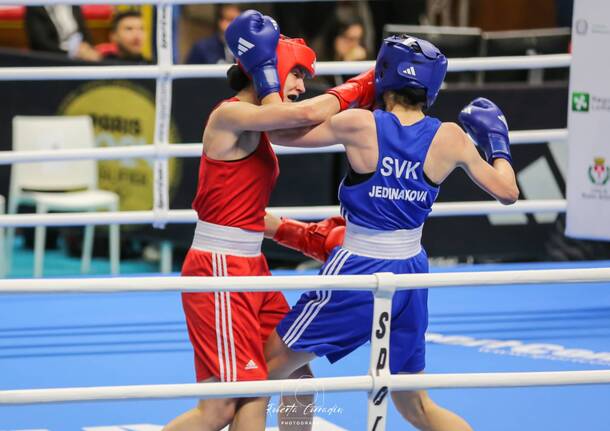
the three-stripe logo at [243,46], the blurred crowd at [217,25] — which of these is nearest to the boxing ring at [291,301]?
the three-stripe logo at [243,46]

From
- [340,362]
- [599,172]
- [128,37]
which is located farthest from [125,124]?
[599,172]

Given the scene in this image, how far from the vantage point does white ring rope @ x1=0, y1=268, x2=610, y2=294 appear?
115 inches

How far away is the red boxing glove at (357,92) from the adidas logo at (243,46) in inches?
11.0

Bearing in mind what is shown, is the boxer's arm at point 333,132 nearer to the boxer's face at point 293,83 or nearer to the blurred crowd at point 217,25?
the boxer's face at point 293,83

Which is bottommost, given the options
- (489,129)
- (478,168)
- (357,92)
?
(478,168)

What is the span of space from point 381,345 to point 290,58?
2.93 feet

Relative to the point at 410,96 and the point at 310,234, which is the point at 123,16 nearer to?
the point at 310,234

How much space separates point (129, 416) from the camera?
13.3 ft

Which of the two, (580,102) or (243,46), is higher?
(243,46)

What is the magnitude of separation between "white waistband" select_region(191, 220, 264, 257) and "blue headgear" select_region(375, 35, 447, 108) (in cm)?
58

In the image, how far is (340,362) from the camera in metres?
4.68

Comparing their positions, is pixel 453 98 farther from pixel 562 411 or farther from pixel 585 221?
pixel 562 411

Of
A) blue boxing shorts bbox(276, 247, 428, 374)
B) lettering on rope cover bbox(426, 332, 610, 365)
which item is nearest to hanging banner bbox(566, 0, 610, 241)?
lettering on rope cover bbox(426, 332, 610, 365)

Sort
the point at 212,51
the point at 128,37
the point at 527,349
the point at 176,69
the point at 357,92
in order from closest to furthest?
1. the point at 357,92
2. the point at 527,349
3. the point at 176,69
4. the point at 212,51
5. the point at 128,37
